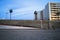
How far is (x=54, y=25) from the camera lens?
83.4 ft

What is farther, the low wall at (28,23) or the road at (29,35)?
the low wall at (28,23)

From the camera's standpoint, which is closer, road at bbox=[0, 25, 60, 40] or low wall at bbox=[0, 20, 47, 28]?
road at bbox=[0, 25, 60, 40]

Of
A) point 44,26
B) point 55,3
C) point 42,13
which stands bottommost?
point 44,26

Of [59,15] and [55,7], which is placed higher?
[55,7]

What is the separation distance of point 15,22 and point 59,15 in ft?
65.1

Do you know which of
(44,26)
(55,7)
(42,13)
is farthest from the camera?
(55,7)

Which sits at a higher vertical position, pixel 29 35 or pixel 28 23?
pixel 28 23

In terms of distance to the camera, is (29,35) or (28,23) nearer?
(29,35)

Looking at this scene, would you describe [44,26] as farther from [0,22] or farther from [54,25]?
[0,22]

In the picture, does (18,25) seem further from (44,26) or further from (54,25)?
(54,25)

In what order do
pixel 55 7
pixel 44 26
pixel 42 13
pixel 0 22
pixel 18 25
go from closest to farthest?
pixel 44 26, pixel 18 25, pixel 0 22, pixel 42 13, pixel 55 7

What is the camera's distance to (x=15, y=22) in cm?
2647

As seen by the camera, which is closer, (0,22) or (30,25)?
(30,25)

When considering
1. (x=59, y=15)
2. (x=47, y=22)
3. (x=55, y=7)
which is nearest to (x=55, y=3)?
(x=55, y=7)
